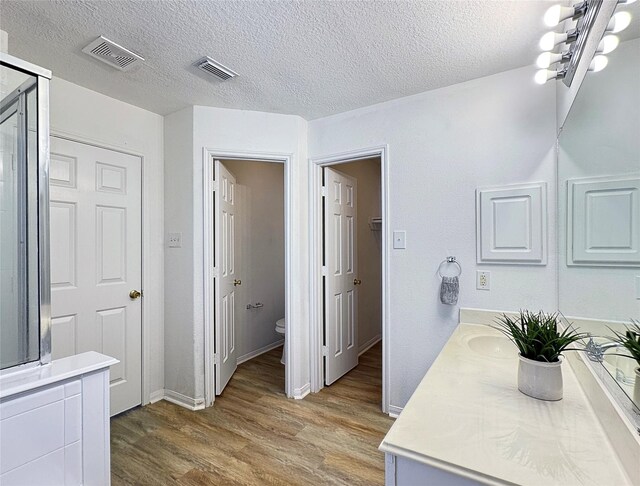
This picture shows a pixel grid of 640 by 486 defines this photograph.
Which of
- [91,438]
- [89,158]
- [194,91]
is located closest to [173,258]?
[89,158]

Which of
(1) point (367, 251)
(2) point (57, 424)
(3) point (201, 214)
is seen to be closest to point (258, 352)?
(1) point (367, 251)

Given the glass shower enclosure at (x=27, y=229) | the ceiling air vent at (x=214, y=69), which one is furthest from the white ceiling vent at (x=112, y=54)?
the glass shower enclosure at (x=27, y=229)

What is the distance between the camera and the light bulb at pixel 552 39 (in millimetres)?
1307

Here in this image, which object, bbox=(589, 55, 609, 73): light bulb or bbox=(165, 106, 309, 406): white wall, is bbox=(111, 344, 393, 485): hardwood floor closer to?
bbox=(165, 106, 309, 406): white wall

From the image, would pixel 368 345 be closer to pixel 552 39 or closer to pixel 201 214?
pixel 201 214

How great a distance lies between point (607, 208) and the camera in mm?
1066

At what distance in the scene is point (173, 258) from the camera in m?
2.49

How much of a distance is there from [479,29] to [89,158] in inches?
98.5

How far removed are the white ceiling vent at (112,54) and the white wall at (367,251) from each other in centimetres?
206

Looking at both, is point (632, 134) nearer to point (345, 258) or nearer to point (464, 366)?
point (464, 366)

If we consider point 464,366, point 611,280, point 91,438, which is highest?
point 611,280

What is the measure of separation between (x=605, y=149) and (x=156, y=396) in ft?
10.2

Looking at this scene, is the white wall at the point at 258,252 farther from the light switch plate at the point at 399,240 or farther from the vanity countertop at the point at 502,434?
the vanity countertop at the point at 502,434

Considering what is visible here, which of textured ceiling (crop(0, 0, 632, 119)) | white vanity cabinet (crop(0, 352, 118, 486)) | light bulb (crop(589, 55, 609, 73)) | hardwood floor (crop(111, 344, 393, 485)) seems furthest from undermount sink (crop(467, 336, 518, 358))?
white vanity cabinet (crop(0, 352, 118, 486))
